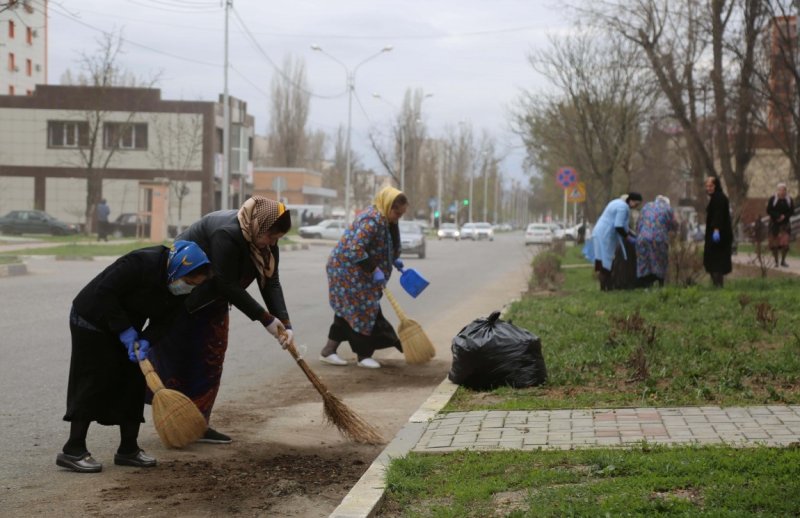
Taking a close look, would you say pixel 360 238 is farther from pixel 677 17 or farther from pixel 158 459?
pixel 677 17

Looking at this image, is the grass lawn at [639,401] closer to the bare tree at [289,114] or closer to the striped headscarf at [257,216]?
the striped headscarf at [257,216]

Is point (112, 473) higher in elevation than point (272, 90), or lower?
lower

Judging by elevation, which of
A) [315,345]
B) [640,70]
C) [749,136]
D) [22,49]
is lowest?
[315,345]

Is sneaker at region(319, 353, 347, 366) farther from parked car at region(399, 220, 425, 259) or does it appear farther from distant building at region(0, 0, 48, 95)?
distant building at region(0, 0, 48, 95)

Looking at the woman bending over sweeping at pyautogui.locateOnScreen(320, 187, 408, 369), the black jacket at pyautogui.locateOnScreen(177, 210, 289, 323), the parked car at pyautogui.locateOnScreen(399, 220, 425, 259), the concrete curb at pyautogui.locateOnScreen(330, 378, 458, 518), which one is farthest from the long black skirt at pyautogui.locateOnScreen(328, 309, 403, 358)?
the parked car at pyautogui.locateOnScreen(399, 220, 425, 259)

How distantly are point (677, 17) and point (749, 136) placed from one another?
4.27 metres

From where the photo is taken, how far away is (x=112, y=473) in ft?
19.7

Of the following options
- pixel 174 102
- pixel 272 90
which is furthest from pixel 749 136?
pixel 272 90

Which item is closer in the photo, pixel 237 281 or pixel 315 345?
pixel 237 281

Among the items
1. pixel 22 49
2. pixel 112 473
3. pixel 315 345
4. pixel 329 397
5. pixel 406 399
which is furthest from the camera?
pixel 22 49

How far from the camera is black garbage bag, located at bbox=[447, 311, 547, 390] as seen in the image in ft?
27.2

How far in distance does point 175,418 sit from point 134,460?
37 cm

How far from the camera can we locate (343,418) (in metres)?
6.98

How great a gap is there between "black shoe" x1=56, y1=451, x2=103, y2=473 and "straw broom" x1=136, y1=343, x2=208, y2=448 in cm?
50
